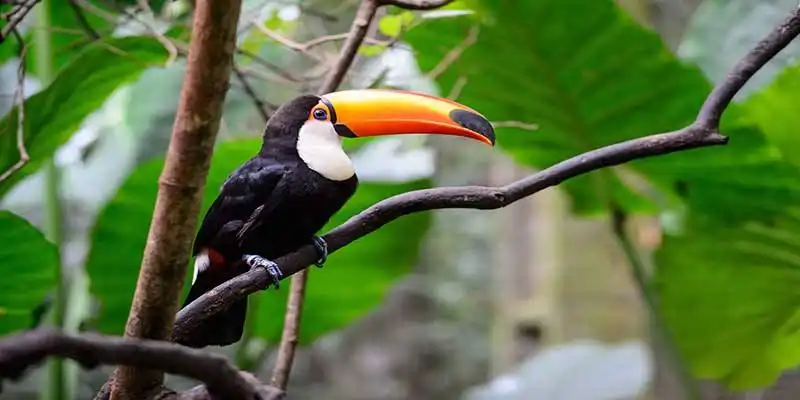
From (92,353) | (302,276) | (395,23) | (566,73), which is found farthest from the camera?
(566,73)

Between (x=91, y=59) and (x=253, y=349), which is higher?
(x=91, y=59)

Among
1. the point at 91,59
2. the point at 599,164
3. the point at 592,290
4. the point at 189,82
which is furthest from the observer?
the point at 592,290

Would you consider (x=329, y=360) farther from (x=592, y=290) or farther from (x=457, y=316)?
(x=592, y=290)

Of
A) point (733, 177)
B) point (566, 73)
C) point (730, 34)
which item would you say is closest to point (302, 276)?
point (566, 73)

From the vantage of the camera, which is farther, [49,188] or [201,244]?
[49,188]

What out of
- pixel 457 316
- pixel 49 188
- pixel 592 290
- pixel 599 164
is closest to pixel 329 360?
pixel 457 316

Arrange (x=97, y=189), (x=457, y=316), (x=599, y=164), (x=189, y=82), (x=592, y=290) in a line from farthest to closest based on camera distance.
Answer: (x=457, y=316) → (x=592, y=290) → (x=97, y=189) → (x=599, y=164) → (x=189, y=82)

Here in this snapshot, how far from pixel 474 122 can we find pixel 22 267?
0.48m

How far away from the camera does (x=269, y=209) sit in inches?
26.7

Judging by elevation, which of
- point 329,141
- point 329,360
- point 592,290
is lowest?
point 329,360

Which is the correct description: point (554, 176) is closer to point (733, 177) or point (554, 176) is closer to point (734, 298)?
point (733, 177)

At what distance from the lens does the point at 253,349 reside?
1423 mm

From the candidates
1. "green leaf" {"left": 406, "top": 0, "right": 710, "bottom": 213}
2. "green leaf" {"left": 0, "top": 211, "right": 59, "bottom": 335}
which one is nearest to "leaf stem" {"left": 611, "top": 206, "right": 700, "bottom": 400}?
"green leaf" {"left": 406, "top": 0, "right": 710, "bottom": 213}

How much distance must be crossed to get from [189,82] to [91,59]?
38 cm
